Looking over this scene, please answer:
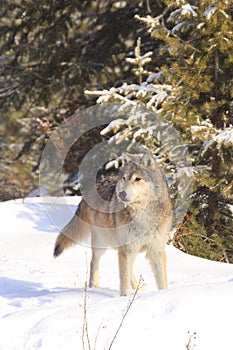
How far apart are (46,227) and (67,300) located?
4443mm

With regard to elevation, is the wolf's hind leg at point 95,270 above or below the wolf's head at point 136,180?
below

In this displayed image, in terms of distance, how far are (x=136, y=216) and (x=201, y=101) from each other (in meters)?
3.98

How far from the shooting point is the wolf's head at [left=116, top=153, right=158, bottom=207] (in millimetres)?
7016

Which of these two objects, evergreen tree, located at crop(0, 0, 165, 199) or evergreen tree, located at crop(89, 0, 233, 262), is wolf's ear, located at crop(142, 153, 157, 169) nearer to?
evergreen tree, located at crop(89, 0, 233, 262)

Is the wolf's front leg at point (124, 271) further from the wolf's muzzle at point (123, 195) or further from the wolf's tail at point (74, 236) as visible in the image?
the wolf's tail at point (74, 236)

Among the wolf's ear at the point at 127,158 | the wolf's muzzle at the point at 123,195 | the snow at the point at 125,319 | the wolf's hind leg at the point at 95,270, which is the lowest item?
the wolf's hind leg at the point at 95,270

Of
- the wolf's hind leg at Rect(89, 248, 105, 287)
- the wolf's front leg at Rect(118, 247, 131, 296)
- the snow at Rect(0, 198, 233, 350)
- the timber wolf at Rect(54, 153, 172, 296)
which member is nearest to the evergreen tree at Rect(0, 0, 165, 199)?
the wolf's hind leg at Rect(89, 248, 105, 287)

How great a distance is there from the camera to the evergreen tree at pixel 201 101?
10031 mm

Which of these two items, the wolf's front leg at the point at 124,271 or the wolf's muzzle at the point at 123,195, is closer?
the wolf's muzzle at the point at 123,195

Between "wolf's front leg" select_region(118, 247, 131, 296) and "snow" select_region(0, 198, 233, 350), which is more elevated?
"snow" select_region(0, 198, 233, 350)

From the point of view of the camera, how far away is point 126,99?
33.6 feet

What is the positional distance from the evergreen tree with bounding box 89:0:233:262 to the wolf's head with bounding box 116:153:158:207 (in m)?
2.66

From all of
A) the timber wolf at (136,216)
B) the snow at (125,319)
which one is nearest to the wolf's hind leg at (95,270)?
the timber wolf at (136,216)

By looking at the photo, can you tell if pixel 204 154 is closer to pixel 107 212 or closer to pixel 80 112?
pixel 107 212
